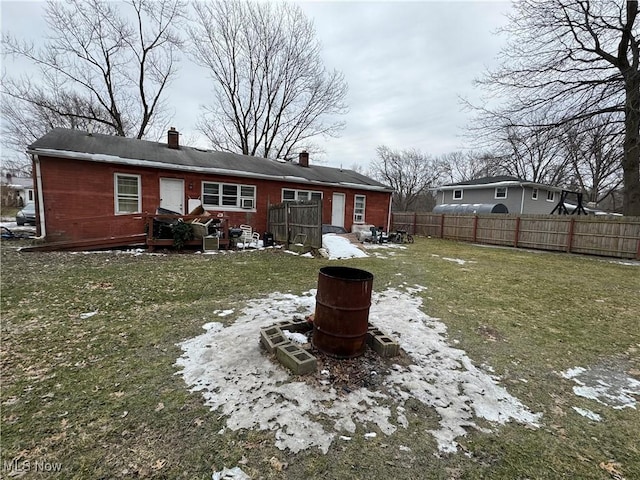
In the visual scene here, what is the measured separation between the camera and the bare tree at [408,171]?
3691cm

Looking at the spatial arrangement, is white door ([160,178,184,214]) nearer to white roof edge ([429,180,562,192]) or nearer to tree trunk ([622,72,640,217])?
tree trunk ([622,72,640,217])

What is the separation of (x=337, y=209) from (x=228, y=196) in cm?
564

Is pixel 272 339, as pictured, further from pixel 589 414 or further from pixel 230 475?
pixel 589 414

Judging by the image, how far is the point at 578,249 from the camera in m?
12.6

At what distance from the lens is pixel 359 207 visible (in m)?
16.1

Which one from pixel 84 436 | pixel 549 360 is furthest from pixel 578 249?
pixel 84 436

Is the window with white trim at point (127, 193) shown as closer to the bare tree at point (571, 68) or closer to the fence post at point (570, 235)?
the bare tree at point (571, 68)

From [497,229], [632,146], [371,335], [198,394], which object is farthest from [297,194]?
[632,146]

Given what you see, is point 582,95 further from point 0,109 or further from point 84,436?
point 0,109

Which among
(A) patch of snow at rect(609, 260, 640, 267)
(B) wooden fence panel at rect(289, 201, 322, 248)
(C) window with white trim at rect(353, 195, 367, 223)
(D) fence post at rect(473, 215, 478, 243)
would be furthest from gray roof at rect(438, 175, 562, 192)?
(B) wooden fence panel at rect(289, 201, 322, 248)

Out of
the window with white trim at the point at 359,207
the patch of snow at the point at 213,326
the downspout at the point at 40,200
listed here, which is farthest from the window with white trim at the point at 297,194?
the patch of snow at the point at 213,326

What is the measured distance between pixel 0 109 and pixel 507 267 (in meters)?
29.3

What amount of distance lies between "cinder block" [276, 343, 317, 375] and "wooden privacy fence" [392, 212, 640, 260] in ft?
48.6

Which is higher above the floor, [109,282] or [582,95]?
[582,95]
